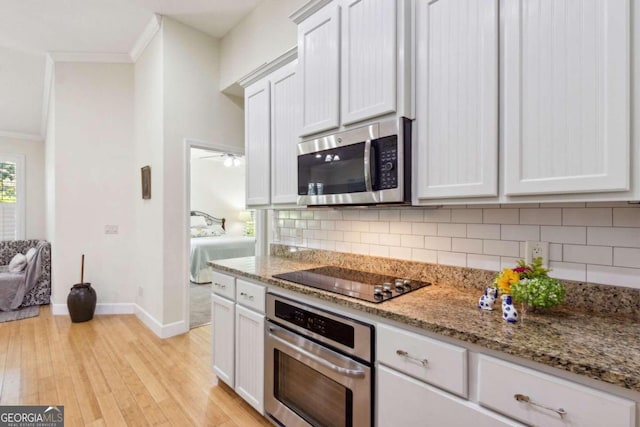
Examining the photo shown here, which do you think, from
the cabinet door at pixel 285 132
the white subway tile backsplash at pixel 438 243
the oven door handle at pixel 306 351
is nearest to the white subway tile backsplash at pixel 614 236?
the white subway tile backsplash at pixel 438 243

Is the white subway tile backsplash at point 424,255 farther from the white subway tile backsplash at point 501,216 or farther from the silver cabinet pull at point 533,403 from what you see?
the silver cabinet pull at point 533,403

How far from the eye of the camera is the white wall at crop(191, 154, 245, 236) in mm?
7844

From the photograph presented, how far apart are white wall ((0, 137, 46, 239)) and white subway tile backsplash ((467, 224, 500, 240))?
285 inches

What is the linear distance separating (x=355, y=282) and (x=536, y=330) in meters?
0.85

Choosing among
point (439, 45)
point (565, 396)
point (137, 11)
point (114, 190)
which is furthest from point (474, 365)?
point (114, 190)

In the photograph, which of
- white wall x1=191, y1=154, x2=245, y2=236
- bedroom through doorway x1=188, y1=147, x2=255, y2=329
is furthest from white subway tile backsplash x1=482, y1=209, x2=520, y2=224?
white wall x1=191, y1=154, x2=245, y2=236

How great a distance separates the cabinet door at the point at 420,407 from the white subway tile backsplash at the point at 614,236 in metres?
0.78

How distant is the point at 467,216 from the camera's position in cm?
161

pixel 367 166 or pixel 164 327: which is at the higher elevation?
pixel 367 166

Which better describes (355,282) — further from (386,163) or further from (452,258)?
(386,163)

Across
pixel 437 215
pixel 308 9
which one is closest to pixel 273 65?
pixel 308 9

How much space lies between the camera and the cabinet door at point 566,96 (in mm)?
971

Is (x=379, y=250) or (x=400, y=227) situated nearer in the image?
(x=400, y=227)

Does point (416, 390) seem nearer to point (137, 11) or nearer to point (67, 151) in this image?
point (137, 11)
